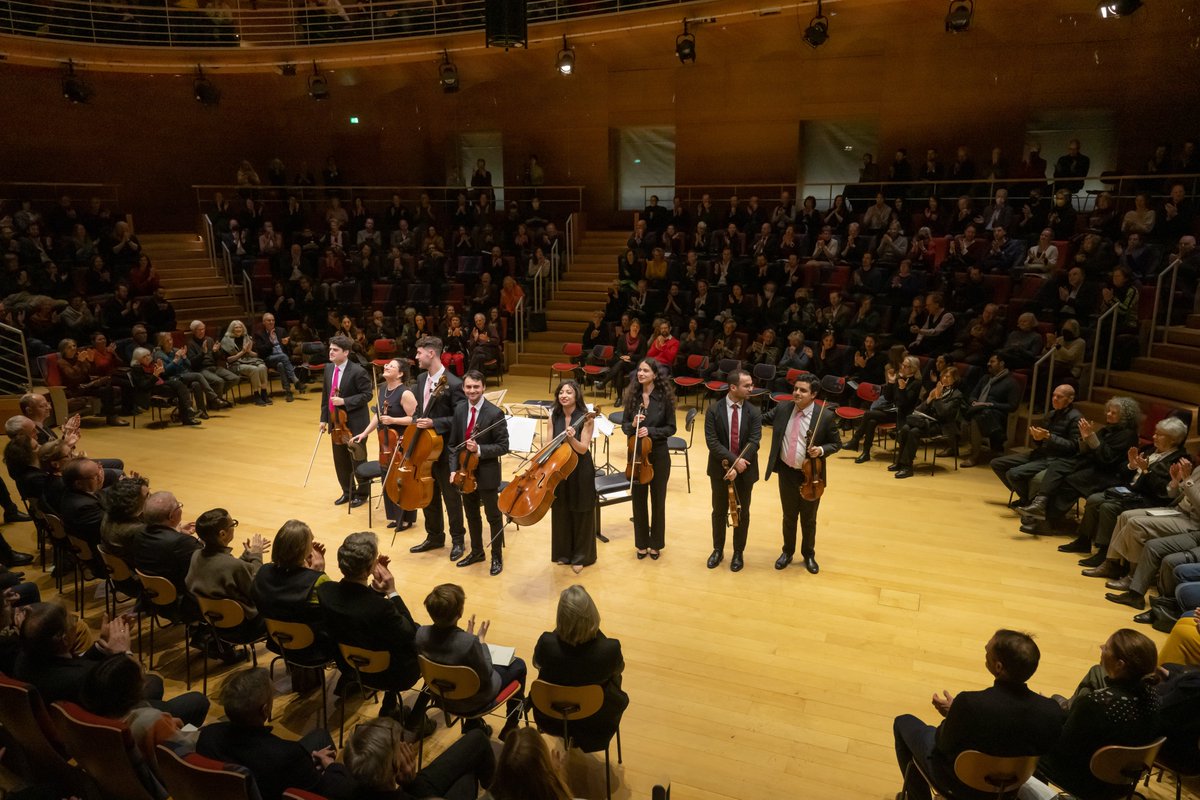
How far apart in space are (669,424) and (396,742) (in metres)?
3.73

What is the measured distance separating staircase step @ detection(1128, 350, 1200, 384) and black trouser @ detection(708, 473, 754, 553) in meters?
5.30

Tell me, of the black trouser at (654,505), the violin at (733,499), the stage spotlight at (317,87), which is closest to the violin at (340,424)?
the black trouser at (654,505)

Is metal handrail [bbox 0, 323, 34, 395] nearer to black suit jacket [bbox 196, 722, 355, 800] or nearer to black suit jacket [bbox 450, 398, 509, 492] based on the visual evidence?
black suit jacket [bbox 450, 398, 509, 492]

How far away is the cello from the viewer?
20.2ft

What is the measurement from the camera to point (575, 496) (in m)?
5.90

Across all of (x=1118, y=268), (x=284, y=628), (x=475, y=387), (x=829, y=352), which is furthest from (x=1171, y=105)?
(x=284, y=628)

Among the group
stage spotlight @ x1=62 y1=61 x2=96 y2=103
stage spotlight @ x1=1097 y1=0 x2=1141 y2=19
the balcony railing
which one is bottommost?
stage spotlight @ x1=62 y1=61 x2=96 y2=103

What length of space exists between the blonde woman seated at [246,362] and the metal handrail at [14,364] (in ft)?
7.58

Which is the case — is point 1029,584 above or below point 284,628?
below

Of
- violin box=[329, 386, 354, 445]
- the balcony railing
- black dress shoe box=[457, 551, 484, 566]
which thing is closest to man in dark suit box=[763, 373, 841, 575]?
black dress shoe box=[457, 551, 484, 566]

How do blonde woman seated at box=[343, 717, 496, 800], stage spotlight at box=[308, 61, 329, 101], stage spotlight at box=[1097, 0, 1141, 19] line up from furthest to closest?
stage spotlight at box=[308, 61, 329, 101] → stage spotlight at box=[1097, 0, 1141, 19] → blonde woman seated at box=[343, 717, 496, 800]

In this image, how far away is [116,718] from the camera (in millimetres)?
3238

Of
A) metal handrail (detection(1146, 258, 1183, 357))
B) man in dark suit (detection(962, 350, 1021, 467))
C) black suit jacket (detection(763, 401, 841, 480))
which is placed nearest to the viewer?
black suit jacket (detection(763, 401, 841, 480))

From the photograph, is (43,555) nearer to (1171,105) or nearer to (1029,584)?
(1029,584)
